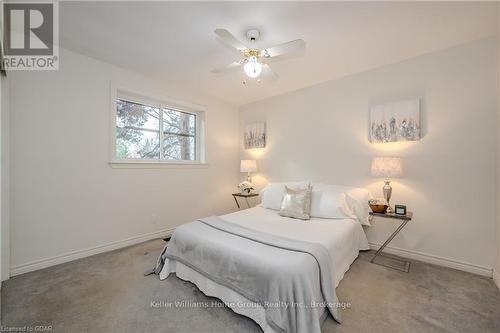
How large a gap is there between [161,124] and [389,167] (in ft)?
11.1

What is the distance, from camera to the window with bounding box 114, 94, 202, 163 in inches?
121

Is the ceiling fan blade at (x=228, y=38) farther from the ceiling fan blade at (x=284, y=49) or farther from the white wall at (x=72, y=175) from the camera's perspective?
the white wall at (x=72, y=175)

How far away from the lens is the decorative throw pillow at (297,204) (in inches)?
106

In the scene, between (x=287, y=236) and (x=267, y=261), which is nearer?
(x=267, y=261)

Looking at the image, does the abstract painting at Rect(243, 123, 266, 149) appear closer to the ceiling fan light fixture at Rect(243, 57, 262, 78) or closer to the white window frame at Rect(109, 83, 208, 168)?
the white window frame at Rect(109, 83, 208, 168)

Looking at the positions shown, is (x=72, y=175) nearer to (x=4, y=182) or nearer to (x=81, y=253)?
(x=4, y=182)

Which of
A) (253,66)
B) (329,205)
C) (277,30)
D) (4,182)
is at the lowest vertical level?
(329,205)

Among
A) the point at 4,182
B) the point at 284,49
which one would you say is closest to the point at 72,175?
the point at 4,182

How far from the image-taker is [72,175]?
254 centimetres

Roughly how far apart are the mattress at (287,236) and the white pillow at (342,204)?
0.33 feet

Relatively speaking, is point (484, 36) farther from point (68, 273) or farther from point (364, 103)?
point (68, 273)

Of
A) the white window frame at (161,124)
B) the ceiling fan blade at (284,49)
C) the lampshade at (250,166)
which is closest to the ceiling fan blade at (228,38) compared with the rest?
the ceiling fan blade at (284,49)

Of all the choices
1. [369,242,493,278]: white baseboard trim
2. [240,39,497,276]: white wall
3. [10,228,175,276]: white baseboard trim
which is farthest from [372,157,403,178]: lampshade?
[10,228,175,276]: white baseboard trim

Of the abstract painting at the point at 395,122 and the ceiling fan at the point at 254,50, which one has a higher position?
the ceiling fan at the point at 254,50
